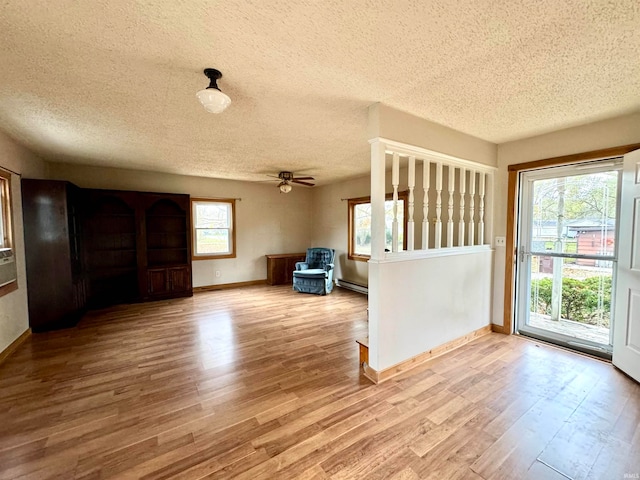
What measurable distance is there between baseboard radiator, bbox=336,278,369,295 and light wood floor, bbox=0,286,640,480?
2346 mm

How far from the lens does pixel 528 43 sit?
1502 millimetres

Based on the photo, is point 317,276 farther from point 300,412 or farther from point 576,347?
point 576,347

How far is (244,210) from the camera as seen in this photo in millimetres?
6246

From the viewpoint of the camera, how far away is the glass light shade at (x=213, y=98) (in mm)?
1731

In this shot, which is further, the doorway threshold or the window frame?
the window frame

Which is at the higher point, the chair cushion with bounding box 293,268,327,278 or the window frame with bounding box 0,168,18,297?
the window frame with bounding box 0,168,18,297

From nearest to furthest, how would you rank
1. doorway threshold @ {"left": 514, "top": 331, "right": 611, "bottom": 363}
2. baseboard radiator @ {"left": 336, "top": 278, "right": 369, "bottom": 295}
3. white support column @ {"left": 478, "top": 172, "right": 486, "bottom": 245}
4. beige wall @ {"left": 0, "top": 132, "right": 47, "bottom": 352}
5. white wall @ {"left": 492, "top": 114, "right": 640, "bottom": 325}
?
white wall @ {"left": 492, "top": 114, "right": 640, "bottom": 325} → doorway threshold @ {"left": 514, "top": 331, "right": 611, "bottom": 363} → beige wall @ {"left": 0, "top": 132, "right": 47, "bottom": 352} → white support column @ {"left": 478, "top": 172, "right": 486, "bottom": 245} → baseboard radiator @ {"left": 336, "top": 278, "right": 369, "bottom": 295}

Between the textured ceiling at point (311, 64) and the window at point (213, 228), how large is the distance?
2.78m

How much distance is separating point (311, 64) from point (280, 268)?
202 inches

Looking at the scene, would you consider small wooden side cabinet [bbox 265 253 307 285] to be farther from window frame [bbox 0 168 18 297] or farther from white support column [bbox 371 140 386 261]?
white support column [bbox 371 140 386 261]

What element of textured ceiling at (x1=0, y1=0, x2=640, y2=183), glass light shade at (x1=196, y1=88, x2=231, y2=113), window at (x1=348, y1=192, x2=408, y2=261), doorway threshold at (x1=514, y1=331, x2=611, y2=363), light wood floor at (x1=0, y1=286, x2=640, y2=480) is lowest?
light wood floor at (x1=0, y1=286, x2=640, y2=480)

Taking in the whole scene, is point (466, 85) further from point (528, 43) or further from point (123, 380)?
point (123, 380)

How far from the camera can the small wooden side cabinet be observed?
6.33 m

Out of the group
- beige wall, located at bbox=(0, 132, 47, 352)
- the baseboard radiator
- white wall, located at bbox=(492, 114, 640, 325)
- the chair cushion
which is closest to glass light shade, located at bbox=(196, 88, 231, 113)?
beige wall, located at bbox=(0, 132, 47, 352)
